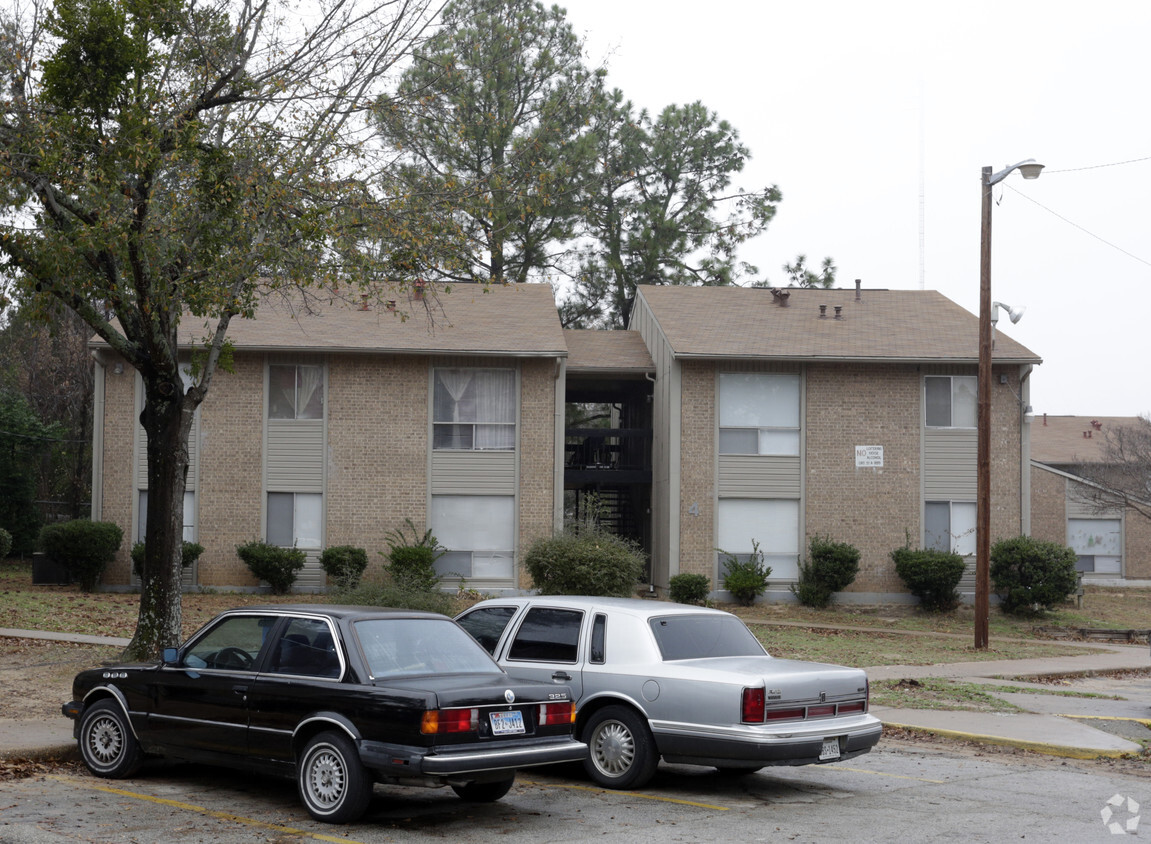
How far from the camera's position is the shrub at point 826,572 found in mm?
27766

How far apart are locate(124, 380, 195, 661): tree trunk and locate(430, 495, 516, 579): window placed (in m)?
13.7

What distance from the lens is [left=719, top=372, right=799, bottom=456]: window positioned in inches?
1134

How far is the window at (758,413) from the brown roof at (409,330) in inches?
169

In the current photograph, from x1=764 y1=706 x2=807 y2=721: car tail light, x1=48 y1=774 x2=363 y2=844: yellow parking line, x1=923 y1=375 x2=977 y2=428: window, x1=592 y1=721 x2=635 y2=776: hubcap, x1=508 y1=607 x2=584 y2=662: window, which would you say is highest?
x1=923 y1=375 x2=977 y2=428: window

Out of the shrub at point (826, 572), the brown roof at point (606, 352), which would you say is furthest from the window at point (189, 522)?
the shrub at point (826, 572)

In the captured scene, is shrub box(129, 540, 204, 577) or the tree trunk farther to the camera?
shrub box(129, 540, 204, 577)

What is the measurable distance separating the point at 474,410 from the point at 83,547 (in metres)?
9.21

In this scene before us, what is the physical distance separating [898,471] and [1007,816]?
68.7ft

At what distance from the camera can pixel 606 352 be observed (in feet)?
104

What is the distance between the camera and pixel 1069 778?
1019cm

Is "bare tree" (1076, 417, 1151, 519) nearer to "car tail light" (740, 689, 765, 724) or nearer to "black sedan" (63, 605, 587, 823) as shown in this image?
"car tail light" (740, 689, 765, 724)

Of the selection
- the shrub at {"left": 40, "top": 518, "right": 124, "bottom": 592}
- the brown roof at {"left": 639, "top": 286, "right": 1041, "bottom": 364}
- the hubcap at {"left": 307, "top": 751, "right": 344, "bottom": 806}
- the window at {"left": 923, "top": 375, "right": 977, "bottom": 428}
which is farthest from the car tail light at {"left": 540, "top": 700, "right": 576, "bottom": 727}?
the window at {"left": 923, "top": 375, "right": 977, "bottom": 428}

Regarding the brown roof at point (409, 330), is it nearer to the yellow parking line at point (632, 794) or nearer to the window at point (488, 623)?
the window at point (488, 623)

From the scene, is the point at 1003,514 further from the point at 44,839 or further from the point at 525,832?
the point at 44,839
